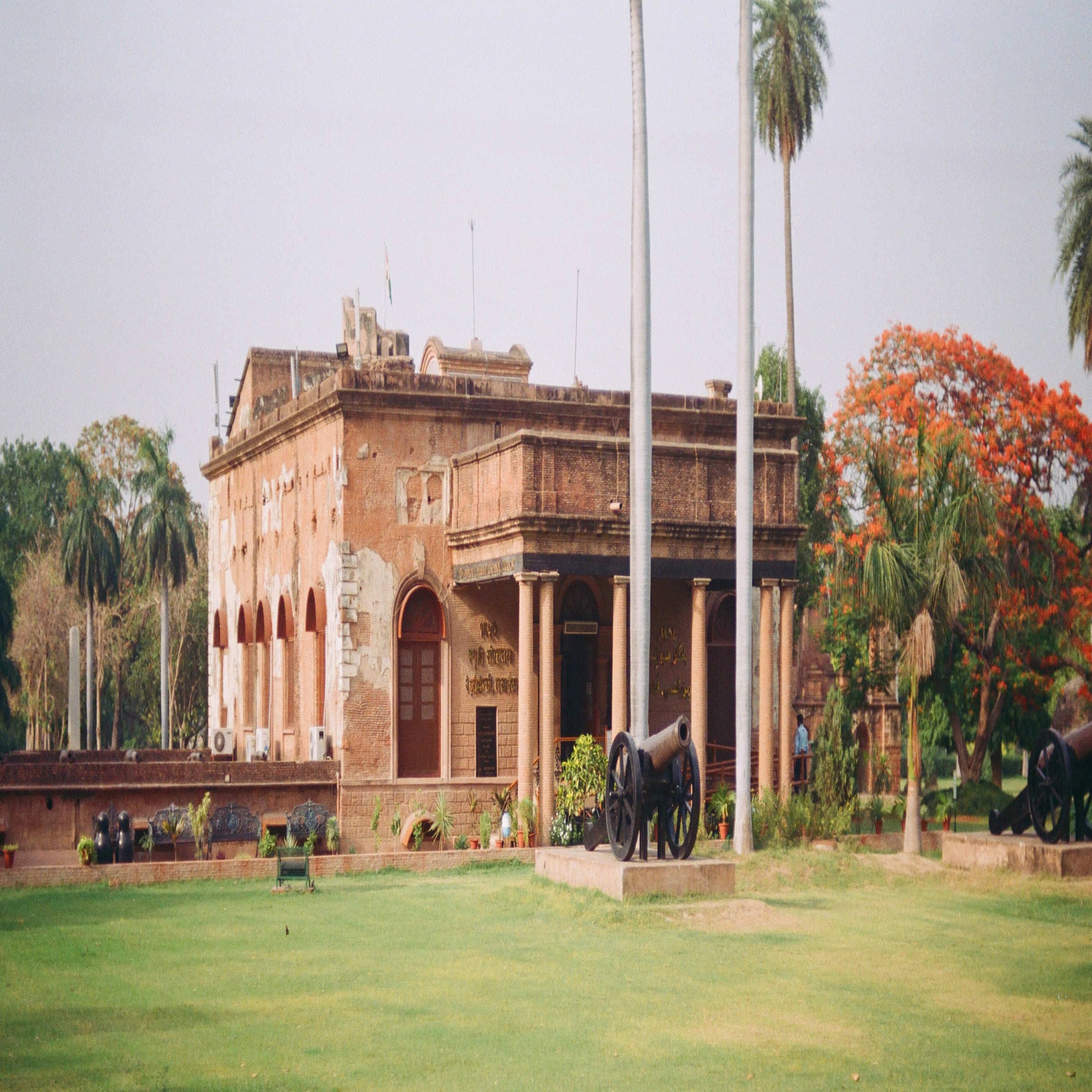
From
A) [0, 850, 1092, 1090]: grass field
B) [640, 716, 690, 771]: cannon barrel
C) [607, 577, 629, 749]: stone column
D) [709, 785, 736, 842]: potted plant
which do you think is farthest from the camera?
[709, 785, 736, 842]: potted plant

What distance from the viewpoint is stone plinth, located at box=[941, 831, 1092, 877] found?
69.4 ft

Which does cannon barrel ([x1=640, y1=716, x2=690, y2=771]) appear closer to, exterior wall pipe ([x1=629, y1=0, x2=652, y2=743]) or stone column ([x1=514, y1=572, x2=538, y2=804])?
exterior wall pipe ([x1=629, y1=0, x2=652, y2=743])

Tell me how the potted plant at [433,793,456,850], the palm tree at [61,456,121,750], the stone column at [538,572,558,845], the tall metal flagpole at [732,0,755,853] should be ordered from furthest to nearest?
the palm tree at [61,456,121,750] → the potted plant at [433,793,456,850] → the stone column at [538,572,558,845] → the tall metal flagpole at [732,0,755,853]

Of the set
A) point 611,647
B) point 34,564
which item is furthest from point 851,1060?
point 34,564

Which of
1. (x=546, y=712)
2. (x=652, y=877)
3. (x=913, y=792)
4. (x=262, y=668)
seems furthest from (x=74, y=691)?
(x=652, y=877)

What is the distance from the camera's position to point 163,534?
51969 millimetres

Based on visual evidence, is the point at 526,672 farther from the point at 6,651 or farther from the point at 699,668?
the point at 6,651

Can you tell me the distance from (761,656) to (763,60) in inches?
784

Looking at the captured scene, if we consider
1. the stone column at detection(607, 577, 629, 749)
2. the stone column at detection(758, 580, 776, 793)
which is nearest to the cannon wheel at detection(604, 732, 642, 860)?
the stone column at detection(607, 577, 629, 749)

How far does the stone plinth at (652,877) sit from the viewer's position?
1898 centimetres

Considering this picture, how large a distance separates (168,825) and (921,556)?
12.3 meters

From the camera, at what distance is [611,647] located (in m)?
30.3

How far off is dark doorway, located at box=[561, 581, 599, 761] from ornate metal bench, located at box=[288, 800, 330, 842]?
5141 mm

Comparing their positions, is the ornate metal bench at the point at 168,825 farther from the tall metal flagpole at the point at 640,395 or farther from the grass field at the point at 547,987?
the tall metal flagpole at the point at 640,395
